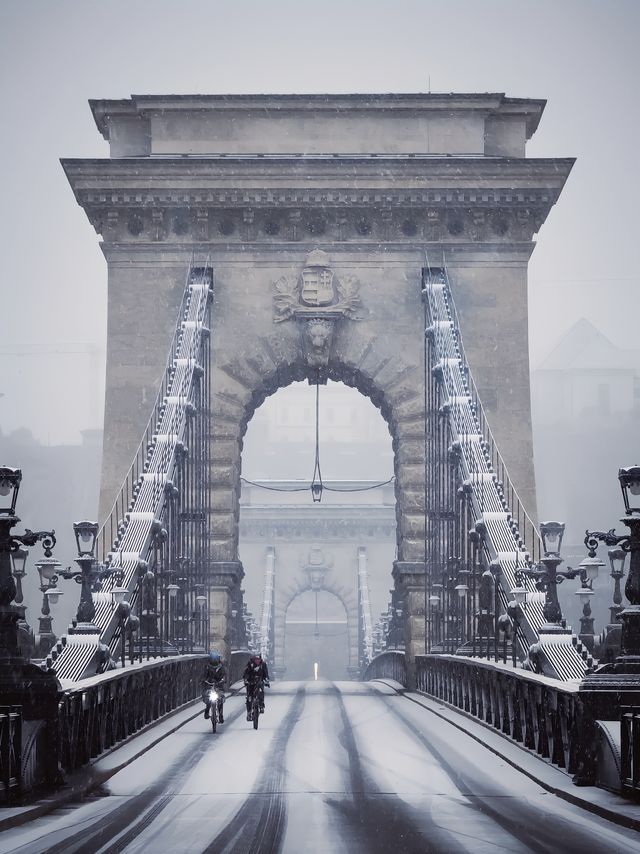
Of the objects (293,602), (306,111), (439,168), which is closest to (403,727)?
(439,168)

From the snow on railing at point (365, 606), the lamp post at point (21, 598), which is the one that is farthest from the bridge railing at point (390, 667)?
the snow on railing at point (365, 606)

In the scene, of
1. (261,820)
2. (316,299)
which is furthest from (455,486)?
(261,820)

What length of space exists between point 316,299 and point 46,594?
35.0 ft

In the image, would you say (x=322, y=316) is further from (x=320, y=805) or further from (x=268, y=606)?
(x=268, y=606)

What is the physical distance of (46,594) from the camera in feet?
117

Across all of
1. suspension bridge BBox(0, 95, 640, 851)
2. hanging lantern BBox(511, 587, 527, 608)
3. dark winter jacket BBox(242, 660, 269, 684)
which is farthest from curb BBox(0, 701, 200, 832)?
suspension bridge BBox(0, 95, 640, 851)

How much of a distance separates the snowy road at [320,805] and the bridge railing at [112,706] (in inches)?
23.7

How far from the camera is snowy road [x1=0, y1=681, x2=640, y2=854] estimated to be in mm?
12414

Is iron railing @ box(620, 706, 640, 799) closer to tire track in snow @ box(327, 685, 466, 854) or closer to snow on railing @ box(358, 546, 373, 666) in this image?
tire track in snow @ box(327, 685, 466, 854)

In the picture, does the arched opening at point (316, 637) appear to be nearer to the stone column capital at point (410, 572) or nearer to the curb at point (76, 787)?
the stone column capital at point (410, 572)

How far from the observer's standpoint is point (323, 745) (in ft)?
73.5

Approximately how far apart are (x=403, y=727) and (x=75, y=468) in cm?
5961

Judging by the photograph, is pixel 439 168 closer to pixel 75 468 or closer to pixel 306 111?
pixel 306 111

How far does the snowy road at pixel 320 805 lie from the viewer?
12.4 m
